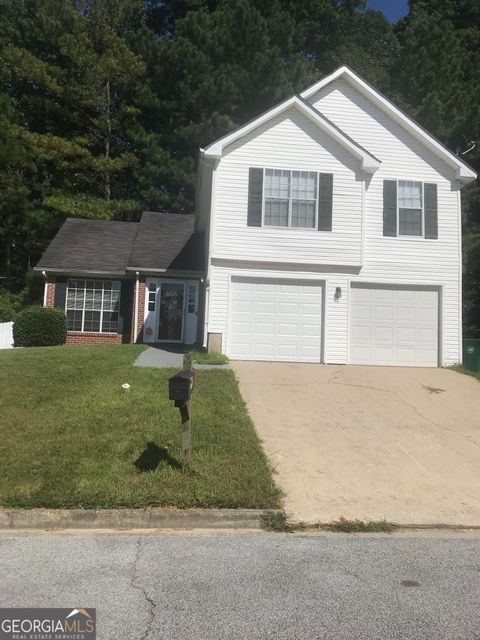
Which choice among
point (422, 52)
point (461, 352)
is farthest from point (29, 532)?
point (422, 52)

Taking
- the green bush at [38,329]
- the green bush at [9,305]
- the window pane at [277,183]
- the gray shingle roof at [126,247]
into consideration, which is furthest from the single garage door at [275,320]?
the green bush at [9,305]

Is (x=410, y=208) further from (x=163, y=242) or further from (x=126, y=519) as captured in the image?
(x=126, y=519)

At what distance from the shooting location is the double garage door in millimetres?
13570

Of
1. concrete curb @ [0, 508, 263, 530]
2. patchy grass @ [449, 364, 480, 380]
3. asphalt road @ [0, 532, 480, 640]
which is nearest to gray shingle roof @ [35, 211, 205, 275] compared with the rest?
patchy grass @ [449, 364, 480, 380]

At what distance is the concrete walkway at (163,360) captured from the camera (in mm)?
11652

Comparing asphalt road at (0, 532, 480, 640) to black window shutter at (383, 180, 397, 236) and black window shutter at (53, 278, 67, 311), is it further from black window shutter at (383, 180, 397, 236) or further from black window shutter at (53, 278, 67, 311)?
black window shutter at (53, 278, 67, 311)

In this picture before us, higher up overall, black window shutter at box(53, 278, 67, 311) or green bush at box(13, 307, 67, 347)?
black window shutter at box(53, 278, 67, 311)

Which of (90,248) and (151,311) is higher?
(90,248)

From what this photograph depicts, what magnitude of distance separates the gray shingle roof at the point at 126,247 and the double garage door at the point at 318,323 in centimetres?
508

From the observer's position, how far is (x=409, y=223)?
14648 millimetres

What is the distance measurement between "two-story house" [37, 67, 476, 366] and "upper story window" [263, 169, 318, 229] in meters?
0.03

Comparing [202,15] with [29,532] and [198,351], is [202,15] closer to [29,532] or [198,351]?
[198,351]

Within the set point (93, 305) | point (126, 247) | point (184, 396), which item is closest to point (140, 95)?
Answer: point (126, 247)

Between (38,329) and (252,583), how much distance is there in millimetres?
14778
